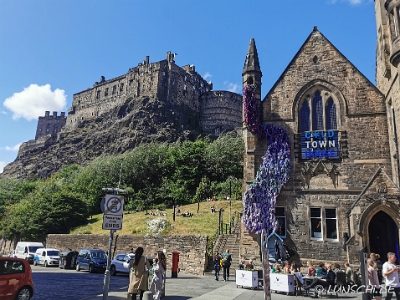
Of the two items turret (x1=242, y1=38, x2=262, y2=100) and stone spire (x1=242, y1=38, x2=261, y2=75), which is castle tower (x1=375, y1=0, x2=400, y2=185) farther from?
stone spire (x1=242, y1=38, x2=261, y2=75)

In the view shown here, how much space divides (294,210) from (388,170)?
5.94m

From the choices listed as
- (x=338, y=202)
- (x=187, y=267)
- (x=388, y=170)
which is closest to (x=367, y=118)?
(x=388, y=170)

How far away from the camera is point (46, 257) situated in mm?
28641

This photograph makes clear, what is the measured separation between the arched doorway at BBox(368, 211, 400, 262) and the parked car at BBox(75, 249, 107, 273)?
1776 cm

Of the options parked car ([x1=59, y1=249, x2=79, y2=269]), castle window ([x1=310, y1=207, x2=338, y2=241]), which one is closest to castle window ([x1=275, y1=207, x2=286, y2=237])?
castle window ([x1=310, y1=207, x2=338, y2=241])

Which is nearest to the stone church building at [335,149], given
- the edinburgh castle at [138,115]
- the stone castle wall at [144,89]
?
the edinburgh castle at [138,115]

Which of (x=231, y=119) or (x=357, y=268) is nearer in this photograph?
(x=357, y=268)

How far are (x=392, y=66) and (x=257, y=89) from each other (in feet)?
26.3

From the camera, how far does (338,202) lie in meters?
19.4

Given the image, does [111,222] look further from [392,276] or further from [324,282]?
[324,282]

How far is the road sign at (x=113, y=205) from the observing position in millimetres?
9031

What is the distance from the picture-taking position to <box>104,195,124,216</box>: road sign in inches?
356

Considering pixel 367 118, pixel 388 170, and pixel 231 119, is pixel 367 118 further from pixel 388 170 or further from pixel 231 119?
pixel 231 119

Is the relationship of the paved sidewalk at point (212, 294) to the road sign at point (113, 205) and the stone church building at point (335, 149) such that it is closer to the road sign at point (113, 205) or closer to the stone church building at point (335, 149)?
the road sign at point (113, 205)
